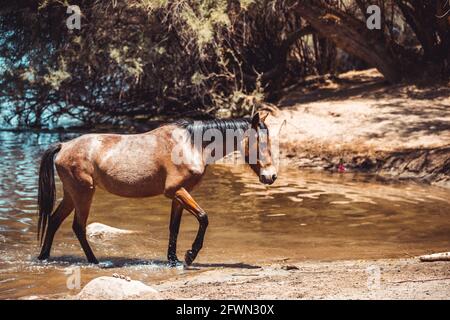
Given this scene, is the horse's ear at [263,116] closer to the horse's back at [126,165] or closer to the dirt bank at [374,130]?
the horse's back at [126,165]

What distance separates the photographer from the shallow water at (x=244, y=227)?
8.52 m

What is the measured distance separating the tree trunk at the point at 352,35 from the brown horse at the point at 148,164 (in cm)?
935

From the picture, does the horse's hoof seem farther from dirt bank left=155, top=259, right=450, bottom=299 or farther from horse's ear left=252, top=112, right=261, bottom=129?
horse's ear left=252, top=112, right=261, bottom=129

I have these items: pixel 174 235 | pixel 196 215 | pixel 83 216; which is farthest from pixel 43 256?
pixel 196 215

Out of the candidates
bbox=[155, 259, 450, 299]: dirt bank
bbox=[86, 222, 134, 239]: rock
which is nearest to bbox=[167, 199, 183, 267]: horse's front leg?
bbox=[155, 259, 450, 299]: dirt bank

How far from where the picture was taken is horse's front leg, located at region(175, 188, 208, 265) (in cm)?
841

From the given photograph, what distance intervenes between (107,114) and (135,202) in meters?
8.10

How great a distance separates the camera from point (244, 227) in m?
10.4

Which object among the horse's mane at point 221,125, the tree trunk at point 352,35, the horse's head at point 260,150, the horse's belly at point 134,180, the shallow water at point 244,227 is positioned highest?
the tree trunk at point 352,35

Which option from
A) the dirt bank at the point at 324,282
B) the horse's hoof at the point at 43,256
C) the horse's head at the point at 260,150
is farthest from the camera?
the horse's hoof at the point at 43,256

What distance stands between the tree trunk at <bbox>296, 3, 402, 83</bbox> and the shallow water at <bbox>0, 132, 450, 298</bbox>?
14.2 feet

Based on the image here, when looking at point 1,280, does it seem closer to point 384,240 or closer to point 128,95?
point 384,240

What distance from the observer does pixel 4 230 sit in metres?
10.2

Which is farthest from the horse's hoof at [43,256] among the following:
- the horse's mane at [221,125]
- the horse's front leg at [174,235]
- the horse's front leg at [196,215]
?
Result: the horse's mane at [221,125]
